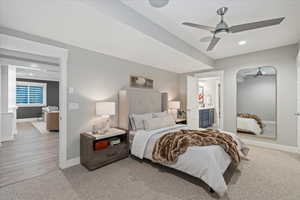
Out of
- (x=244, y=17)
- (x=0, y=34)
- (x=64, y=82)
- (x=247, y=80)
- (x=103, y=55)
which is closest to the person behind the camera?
(x=0, y=34)

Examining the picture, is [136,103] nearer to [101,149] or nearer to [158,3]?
[101,149]

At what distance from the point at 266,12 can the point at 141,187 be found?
3354 mm

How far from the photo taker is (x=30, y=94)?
8.22 m

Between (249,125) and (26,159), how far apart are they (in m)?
5.86

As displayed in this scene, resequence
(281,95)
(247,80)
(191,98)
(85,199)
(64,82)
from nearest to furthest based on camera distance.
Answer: (85,199) → (64,82) → (281,95) → (247,80) → (191,98)

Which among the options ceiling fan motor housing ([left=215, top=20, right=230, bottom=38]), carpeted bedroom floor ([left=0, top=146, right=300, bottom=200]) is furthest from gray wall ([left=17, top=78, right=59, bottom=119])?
ceiling fan motor housing ([left=215, top=20, right=230, bottom=38])

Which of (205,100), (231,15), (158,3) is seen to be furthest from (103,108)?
(205,100)

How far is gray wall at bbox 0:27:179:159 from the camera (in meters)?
2.77

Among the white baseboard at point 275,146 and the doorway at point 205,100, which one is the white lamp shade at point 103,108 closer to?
the doorway at point 205,100

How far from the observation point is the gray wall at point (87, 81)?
109 inches

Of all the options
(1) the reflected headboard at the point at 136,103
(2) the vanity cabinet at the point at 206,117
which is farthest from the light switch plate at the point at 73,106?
(2) the vanity cabinet at the point at 206,117

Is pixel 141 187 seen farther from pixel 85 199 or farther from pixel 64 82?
pixel 64 82

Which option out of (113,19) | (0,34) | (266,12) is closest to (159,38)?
(113,19)

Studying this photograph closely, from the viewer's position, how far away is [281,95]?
3.71 metres
